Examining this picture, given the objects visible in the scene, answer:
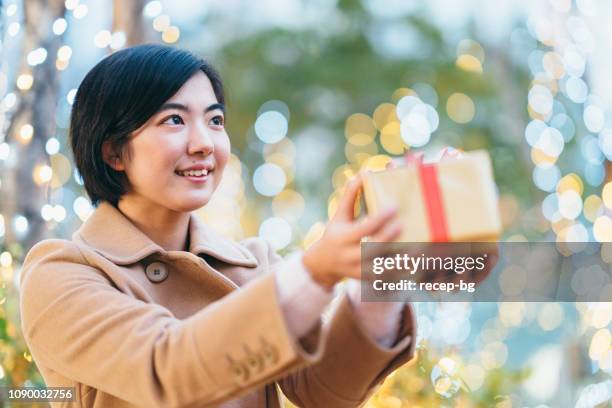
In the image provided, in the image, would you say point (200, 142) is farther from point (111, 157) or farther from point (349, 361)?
point (349, 361)

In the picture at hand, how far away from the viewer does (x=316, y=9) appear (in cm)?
736

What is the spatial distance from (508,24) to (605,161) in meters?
2.47

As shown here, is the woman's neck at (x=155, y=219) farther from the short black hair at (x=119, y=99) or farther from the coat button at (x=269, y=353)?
the coat button at (x=269, y=353)

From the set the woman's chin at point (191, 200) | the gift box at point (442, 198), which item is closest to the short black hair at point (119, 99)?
the woman's chin at point (191, 200)

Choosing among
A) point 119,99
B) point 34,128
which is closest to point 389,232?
point 119,99

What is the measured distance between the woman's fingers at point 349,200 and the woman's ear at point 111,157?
43 centimetres

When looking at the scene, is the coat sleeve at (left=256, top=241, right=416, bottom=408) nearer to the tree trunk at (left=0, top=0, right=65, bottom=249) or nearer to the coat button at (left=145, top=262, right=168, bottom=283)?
the coat button at (left=145, top=262, right=168, bottom=283)

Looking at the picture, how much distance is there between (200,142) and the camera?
3.91ft

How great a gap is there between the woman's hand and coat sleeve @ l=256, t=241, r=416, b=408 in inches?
4.9

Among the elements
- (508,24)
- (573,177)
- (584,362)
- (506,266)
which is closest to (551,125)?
(573,177)

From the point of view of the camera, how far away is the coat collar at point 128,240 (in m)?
1.22

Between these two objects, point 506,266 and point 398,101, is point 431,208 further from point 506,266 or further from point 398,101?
point 398,101

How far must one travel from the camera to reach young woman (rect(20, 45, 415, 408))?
93cm

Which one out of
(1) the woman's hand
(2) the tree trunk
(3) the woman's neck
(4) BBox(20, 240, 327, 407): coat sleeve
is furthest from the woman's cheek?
(2) the tree trunk
